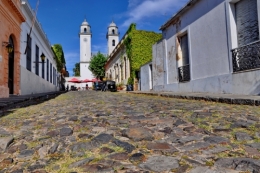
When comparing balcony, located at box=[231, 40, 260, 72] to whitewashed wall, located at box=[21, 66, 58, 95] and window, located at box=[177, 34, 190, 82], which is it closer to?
window, located at box=[177, 34, 190, 82]

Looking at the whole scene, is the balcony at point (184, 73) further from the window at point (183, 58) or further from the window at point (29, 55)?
the window at point (29, 55)

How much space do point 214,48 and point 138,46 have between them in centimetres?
1259

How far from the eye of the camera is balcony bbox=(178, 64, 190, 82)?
35.3ft

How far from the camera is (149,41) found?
21047mm

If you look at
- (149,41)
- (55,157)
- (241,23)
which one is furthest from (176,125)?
(149,41)

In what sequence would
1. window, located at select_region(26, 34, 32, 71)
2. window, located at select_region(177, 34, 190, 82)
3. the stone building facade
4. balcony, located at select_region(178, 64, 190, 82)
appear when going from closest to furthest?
the stone building facade
balcony, located at select_region(178, 64, 190, 82)
window, located at select_region(177, 34, 190, 82)
window, located at select_region(26, 34, 32, 71)

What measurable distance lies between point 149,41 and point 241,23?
545 inches

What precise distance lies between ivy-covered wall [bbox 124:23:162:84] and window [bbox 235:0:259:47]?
13363 millimetres

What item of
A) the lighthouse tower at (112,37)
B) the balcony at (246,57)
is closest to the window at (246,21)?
the balcony at (246,57)

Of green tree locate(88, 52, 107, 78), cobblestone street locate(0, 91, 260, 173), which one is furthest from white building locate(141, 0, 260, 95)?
green tree locate(88, 52, 107, 78)

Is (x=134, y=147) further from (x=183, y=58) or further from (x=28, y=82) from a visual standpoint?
(x=28, y=82)

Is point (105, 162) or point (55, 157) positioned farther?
point (55, 157)

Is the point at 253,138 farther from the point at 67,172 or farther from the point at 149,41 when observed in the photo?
the point at 149,41

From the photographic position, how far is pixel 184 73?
11.1 m
